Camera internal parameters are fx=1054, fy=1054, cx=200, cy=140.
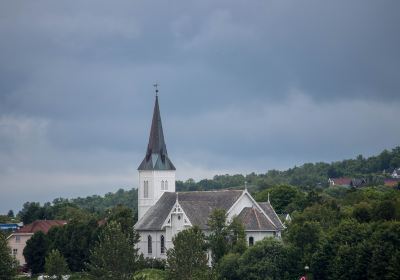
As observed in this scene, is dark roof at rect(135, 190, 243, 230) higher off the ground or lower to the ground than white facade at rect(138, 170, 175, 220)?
lower

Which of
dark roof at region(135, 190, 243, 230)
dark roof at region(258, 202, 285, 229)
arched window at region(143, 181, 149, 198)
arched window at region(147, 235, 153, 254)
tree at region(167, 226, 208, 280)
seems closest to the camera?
tree at region(167, 226, 208, 280)

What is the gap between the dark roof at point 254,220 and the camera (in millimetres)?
102000

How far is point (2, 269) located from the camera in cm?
9356

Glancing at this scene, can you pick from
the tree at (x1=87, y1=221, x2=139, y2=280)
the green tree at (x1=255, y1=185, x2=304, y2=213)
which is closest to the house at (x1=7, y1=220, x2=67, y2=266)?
the green tree at (x1=255, y1=185, x2=304, y2=213)

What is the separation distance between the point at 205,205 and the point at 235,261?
16870mm

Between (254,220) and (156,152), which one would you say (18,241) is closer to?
(156,152)

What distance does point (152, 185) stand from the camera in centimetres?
11394

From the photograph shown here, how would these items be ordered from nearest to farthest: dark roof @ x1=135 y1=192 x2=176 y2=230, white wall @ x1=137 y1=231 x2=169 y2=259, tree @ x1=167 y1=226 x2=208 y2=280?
1. tree @ x1=167 y1=226 x2=208 y2=280
2. white wall @ x1=137 y1=231 x2=169 y2=259
3. dark roof @ x1=135 y1=192 x2=176 y2=230

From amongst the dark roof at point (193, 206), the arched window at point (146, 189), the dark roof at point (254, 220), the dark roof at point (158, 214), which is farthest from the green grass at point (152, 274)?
the arched window at point (146, 189)

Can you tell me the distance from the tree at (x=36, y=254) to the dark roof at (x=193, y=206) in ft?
40.2

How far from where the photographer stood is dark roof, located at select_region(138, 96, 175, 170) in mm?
113875

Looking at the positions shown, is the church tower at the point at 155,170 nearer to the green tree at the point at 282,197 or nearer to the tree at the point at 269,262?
the green tree at the point at 282,197

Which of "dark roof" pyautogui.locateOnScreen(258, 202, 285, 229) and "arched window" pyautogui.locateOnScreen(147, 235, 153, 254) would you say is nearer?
"dark roof" pyautogui.locateOnScreen(258, 202, 285, 229)

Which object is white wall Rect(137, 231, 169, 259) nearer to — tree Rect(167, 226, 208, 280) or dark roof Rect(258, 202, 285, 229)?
dark roof Rect(258, 202, 285, 229)
